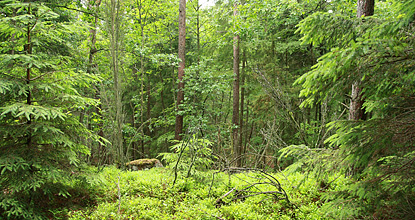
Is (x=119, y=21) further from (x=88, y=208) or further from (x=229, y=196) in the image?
(x=229, y=196)

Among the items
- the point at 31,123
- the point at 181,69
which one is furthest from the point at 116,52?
the point at 31,123

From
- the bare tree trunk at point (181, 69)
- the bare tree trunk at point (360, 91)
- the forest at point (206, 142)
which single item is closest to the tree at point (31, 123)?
the forest at point (206, 142)

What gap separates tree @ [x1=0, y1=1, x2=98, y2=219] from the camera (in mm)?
3411

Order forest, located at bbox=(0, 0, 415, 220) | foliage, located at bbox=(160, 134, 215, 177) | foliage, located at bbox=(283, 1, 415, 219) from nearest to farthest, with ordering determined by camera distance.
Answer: foliage, located at bbox=(283, 1, 415, 219)
forest, located at bbox=(0, 0, 415, 220)
foliage, located at bbox=(160, 134, 215, 177)

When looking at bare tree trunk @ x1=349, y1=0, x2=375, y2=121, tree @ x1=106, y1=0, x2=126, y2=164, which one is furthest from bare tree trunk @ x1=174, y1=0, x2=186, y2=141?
bare tree trunk @ x1=349, y1=0, x2=375, y2=121

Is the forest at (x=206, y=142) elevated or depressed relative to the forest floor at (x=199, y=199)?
elevated

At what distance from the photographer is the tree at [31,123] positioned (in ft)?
11.2

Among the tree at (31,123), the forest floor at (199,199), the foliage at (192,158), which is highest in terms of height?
the tree at (31,123)

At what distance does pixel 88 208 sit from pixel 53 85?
2397 millimetres

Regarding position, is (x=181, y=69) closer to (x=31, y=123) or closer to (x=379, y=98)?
(x=31, y=123)

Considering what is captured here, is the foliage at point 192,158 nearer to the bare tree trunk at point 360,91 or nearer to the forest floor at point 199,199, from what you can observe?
the forest floor at point 199,199

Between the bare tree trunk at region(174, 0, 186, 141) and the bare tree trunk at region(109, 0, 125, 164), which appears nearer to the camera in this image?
the bare tree trunk at region(109, 0, 125, 164)

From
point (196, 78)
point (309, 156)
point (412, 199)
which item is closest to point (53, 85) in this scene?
point (309, 156)

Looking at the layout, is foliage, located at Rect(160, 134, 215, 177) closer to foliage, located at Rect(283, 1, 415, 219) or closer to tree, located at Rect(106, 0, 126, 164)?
tree, located at Rect(106, 0, 126, 164)
